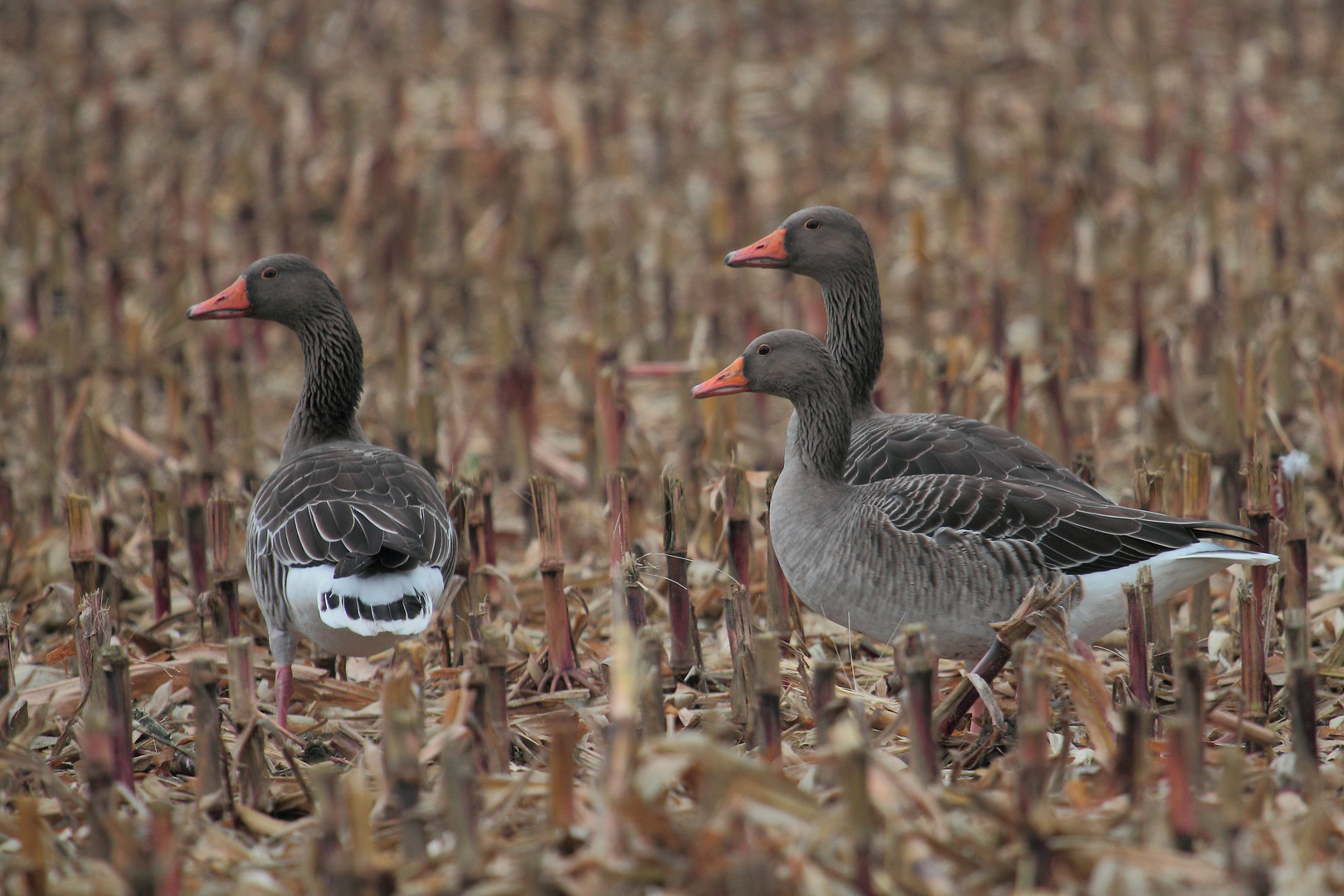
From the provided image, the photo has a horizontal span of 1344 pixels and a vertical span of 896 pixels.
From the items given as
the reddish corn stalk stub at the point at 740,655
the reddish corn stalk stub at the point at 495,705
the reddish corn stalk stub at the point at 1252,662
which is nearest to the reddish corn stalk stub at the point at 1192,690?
the reddish corn stalk stub at the point at 1252,662

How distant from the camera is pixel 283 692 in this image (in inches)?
244

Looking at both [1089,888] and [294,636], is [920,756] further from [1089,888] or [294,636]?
[294,636]

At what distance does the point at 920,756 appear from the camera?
4465 millimetres

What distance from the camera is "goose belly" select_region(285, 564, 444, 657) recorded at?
18.8ft

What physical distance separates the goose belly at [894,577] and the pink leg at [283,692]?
6.99 ft

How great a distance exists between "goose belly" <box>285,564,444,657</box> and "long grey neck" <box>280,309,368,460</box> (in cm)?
152

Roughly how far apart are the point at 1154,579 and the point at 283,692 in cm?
355

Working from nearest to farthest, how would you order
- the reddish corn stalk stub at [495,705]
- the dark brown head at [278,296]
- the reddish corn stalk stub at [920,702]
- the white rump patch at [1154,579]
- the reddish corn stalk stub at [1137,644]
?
the reddish corn stalk stub at [920,702], the reddish corn stalk stub at [495,705], the reddish corn stalk stub at [1137,644], the white rump patch at [1154,579], the dark brown head at [278,296]

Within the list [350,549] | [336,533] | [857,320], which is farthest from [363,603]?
[857,320]

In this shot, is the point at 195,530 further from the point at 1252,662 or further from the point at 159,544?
the point at 1252,662

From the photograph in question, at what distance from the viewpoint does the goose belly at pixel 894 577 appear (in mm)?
5875

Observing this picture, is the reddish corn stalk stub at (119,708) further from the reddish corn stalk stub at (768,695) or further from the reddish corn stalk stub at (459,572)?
the reddish corn stalk stub at (768,695)

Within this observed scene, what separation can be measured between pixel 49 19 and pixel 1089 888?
1686cm

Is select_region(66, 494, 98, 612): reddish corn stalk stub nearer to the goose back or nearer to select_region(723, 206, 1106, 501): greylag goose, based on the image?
the goose back
